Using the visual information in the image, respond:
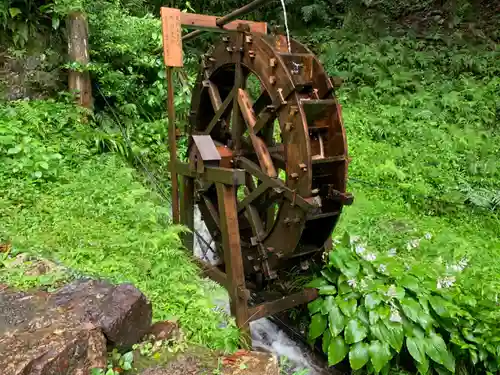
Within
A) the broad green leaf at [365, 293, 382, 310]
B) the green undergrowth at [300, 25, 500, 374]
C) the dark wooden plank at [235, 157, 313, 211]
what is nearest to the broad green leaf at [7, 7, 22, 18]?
the dark wooden plank at [235, 157, 313, 211]

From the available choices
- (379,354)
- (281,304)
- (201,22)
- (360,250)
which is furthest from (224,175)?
(379,354)

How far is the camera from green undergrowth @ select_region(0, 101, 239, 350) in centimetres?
322

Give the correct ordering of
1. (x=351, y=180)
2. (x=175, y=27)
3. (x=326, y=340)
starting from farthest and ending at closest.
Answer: (x=351, y=180) < (x=175, y=27) < (x=326, y=340)

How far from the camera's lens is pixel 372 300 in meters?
3.55

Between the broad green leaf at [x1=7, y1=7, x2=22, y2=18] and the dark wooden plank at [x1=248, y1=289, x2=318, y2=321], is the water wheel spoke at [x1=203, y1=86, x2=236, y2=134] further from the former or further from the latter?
the broad green leaf at [x1=7, y1=7, x2=22, y2=18]

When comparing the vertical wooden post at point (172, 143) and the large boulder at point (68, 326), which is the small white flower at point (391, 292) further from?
the vertical wooden post at point (172, 143)

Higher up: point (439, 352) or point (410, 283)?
point (410, 283)

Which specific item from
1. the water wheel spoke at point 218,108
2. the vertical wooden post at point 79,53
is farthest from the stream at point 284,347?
the vertical wooden post at point 79,53

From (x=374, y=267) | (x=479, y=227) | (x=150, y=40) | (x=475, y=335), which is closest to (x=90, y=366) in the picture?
(x=374, y=267)

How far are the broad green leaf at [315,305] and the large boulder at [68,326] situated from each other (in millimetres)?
1693

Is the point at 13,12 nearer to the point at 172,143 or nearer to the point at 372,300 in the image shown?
the point at 172,143

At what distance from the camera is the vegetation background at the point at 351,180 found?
347 cm

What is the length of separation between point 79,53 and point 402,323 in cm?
517

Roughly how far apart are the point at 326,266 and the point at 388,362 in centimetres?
96
